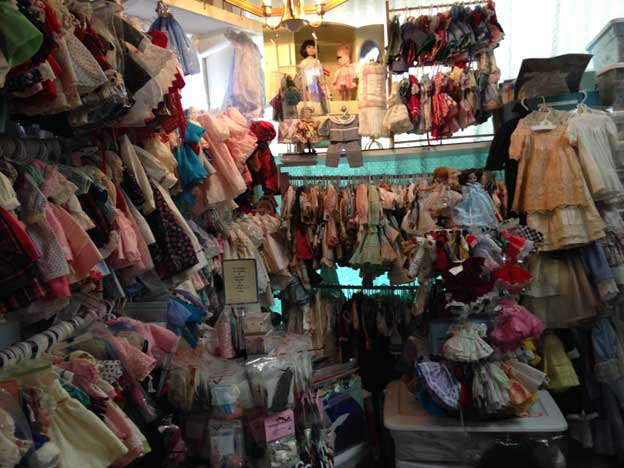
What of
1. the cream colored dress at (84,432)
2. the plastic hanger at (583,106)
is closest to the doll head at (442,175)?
the plastic hanger at (583,106)

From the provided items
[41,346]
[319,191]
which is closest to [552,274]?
[319,191]

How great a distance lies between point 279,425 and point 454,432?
3.50 ft

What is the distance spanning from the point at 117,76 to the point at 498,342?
2.06m

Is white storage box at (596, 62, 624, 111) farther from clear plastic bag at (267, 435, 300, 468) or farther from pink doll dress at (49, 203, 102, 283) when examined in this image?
pink doll dress at (49, 203, 102, 283)

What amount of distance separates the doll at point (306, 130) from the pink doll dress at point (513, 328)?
6.13 ft

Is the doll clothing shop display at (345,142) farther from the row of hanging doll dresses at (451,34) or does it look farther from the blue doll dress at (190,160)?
the blue doll dress at (190,160)

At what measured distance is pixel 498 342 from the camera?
8.21 ft

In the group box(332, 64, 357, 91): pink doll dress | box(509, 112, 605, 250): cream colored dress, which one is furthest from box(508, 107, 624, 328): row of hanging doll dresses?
box(332, 64, 357, 91): pink doll dress

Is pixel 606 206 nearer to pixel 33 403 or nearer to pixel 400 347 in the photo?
pixel 400 347

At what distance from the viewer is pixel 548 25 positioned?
4.04m

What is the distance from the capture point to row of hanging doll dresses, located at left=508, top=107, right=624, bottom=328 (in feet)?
10.0

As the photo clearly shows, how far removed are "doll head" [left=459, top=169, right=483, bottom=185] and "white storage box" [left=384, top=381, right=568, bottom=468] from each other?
4.46 ft

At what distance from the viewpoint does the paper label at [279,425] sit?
6.18 ft

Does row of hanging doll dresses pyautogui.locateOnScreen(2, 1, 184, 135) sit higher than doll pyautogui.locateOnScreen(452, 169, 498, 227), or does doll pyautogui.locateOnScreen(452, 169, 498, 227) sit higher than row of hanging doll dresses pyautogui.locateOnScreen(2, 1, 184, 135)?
row of hanging doll dresses pyautogui.locateOnScreen(2, 1, 184, 135)
